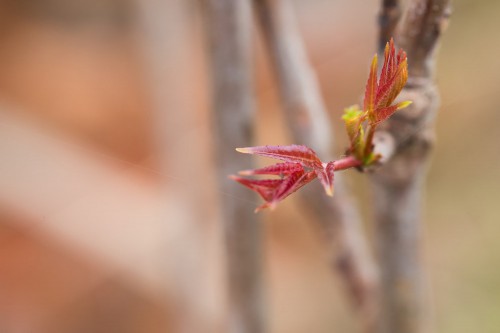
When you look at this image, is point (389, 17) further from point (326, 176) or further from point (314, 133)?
point (314, 133)

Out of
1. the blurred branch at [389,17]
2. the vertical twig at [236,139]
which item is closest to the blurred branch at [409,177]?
the blurred branch at [389,17]

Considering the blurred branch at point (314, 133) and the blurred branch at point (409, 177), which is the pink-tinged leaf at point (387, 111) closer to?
the blurred branch at point (409, 177)

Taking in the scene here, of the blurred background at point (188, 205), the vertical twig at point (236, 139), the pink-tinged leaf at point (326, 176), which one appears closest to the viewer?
the pink-tinged leaf at point (326, 176)

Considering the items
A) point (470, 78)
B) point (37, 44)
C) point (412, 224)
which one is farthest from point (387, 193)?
point (37, 44)

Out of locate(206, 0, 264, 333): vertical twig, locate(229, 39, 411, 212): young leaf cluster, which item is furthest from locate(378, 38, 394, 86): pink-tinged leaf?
locate(206, 0, 264, 333): vertical twig

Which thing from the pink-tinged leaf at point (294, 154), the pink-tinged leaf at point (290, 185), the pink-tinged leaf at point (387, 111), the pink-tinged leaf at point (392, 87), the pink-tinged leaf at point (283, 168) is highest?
the pink-tinged leaf at point (392, 87)

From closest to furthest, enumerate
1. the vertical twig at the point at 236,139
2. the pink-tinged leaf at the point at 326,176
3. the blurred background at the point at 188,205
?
the pink-tinged leaf at the point at 326,176, the vertical twig at the point at 236,139, the blurred background at the point at 188,205

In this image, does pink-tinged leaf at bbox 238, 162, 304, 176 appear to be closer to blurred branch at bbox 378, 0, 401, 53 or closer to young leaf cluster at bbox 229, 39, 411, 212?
young leaf cluster at bbox 229, 39, 411, 212
